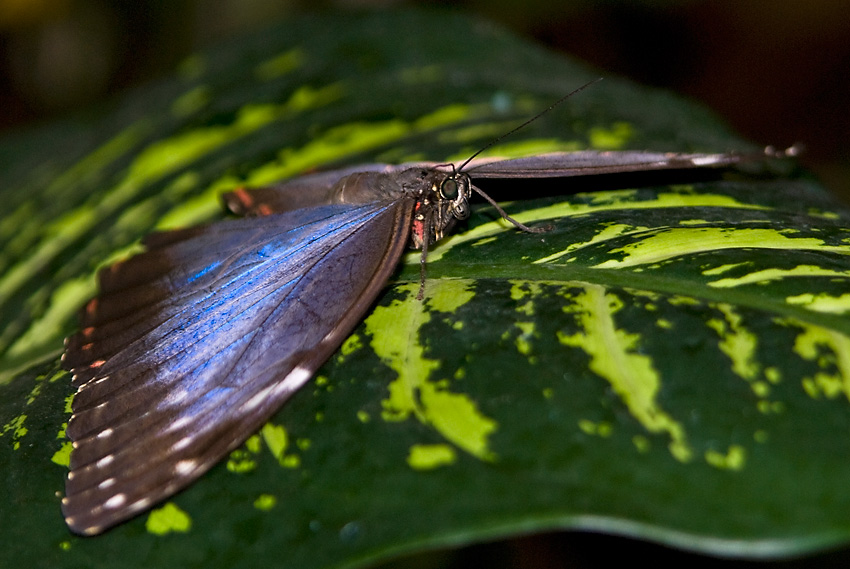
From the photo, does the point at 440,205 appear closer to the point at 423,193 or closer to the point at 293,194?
the point at 423,193

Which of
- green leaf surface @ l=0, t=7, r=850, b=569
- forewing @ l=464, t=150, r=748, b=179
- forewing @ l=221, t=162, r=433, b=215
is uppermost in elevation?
forewing @ l=221, t=162, r=433, b=215

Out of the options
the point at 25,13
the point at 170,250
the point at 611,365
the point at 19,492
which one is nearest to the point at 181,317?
the point at 170,250

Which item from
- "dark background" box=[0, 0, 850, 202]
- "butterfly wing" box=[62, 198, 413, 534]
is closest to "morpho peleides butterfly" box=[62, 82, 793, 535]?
"butterfly wing" box=[62, 198, 413, 534]

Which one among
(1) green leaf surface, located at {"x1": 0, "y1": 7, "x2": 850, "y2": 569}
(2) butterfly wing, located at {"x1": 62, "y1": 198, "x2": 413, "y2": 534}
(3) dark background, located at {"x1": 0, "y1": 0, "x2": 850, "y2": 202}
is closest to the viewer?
(1) green leaf surface, located at {"x1": 0, "y1": 7, "x2": 850, "y2": 569}

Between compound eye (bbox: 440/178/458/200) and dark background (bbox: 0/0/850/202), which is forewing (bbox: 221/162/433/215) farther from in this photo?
dark background (bbox: 0/0/850/202)

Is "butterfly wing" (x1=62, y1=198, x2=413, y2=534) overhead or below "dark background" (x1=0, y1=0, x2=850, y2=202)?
below

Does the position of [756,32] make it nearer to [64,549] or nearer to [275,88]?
[275,88]

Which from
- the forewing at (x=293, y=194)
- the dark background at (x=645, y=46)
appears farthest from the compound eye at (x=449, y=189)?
the dark background at (x=645, y=46)
